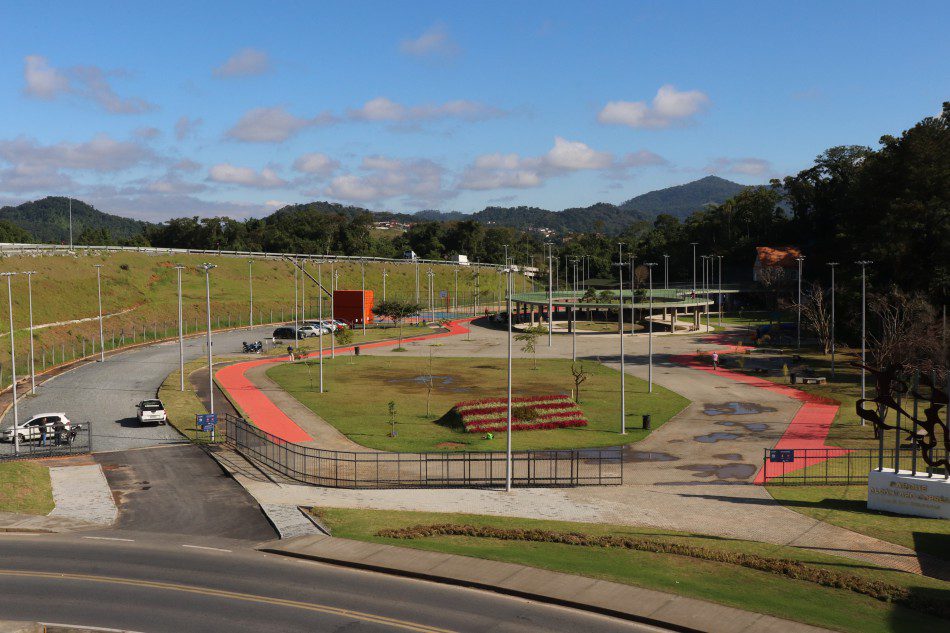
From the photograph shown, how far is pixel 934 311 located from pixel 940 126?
1121 inches

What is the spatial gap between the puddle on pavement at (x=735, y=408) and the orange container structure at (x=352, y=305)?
221 ft

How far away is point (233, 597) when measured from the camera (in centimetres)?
2170

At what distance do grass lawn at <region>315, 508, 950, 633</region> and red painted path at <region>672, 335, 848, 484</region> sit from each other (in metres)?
13.0

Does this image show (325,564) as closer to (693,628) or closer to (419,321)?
(693,628)

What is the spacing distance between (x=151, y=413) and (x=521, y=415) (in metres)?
24.5

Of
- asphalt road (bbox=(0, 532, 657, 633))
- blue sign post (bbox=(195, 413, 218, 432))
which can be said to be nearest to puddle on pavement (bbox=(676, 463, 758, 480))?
asphalt road (bbox=(0, 532, 657, 633))

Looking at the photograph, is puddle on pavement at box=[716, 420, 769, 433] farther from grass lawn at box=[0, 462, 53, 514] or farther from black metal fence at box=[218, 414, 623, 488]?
→ grass lawn at box=[0, 462, 53, 514]

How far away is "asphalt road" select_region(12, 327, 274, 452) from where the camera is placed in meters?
48.1

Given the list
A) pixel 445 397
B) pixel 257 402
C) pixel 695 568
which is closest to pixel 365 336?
pixel 445 397

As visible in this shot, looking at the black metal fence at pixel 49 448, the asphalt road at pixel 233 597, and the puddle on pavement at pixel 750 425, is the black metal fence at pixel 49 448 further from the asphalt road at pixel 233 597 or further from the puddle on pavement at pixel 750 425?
the puddle on pavement at pixel 750 425

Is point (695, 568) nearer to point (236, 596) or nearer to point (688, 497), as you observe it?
point (688, 497)

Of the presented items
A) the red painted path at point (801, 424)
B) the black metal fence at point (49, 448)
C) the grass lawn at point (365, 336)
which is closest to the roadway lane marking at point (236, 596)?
the black metal fence at point (49, 448)

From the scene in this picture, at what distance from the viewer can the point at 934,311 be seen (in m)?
68.1

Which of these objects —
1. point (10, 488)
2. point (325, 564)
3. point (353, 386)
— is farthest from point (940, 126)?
point (10, 488)
